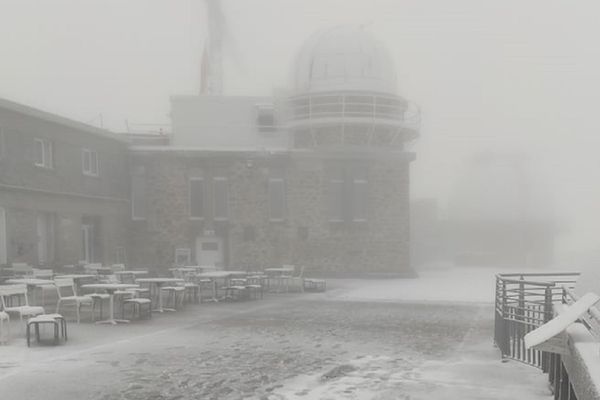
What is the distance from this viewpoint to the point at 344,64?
29766 mm

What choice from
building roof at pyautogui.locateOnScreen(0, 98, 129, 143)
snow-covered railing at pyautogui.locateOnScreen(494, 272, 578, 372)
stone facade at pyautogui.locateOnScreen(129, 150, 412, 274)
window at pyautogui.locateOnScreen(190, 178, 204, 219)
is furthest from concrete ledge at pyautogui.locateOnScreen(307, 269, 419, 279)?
snow-covered railing at pyautogui.locateOnScreen(494, 272, 578, 372)

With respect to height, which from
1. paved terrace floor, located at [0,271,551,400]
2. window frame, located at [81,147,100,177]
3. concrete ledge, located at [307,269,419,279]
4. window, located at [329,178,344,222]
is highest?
window frame, located at [81,147,100,177]

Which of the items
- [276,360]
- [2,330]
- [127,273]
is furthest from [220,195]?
[276,360]

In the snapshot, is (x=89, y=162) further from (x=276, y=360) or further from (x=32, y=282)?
(x=276, y=360)

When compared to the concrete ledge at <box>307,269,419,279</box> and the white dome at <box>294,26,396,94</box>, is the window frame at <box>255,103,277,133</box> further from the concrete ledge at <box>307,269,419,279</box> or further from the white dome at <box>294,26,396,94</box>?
the concrete ledge at <box>307,269,419,279</box>

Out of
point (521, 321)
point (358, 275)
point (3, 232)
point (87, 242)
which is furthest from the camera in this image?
point (358, 275)

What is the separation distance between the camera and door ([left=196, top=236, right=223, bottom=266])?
27828mm

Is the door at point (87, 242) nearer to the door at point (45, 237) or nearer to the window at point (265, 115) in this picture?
the door at point (45, 237)

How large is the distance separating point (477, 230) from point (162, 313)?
33.9 meters

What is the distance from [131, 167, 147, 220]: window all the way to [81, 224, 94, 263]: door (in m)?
2.90

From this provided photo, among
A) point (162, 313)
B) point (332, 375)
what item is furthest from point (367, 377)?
point (162, 313)

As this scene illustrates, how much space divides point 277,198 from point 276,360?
1925 cm

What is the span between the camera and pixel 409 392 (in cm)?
728

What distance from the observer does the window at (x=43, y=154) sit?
21969 mm
